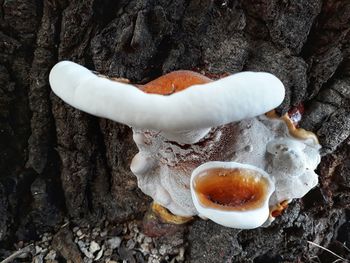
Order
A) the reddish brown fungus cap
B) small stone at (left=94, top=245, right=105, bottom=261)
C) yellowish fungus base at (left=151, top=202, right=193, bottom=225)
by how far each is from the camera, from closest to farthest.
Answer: the reddish brown fungus cap
yellowish fungus base at (left=151, top=202, right=193, bottom=225)
small stone at (left=94, top=245, right=105, bottom=261)

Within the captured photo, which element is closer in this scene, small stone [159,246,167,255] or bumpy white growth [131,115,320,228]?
bumpy white growth [131,115,320,228]

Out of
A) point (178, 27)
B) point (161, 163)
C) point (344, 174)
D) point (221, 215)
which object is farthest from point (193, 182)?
point (344, 174)

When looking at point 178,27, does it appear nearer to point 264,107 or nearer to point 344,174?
point 264,107

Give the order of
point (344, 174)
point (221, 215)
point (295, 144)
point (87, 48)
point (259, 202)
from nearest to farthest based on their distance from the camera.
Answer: point (221, 215) → point (259, 202) → point (295, 144) → point (87, 48) → point (344, 174)

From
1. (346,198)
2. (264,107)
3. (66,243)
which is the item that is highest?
(264,107)

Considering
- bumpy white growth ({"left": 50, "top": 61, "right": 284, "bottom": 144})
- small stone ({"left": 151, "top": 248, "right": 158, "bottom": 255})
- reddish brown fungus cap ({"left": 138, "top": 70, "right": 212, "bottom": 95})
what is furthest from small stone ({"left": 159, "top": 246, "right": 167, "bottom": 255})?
bumpy white growth ({"left": 50, "top": 61, "right": 284, "bottom": 144})

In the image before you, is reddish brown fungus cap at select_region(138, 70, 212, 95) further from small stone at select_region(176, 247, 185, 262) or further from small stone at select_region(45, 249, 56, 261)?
small stone at select_region(45, 249, 56, 261)

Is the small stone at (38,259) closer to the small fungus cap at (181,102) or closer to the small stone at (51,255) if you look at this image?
the small stone at (51,255)
